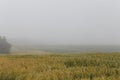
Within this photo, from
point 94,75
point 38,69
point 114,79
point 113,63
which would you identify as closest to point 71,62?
point 113,63

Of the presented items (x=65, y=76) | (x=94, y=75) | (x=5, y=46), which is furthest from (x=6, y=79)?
(x=5, y=46)

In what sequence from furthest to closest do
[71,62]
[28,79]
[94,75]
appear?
[71,62] → [94,75] → [28,79]

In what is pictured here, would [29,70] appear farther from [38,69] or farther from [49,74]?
[49,74]

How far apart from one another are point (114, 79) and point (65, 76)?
1792 millimetres

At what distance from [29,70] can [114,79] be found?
3838mm

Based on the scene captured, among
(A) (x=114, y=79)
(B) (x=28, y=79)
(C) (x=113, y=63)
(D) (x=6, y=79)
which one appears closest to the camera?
(A) (x=114, y=79)

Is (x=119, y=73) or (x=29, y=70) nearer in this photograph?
(x=119, y=73)

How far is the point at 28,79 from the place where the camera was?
9438 mm

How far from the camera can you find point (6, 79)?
432 inches

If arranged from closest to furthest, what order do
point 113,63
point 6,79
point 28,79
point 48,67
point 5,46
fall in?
1. point 28,79
2. point 6,79
3. point 48,67
4. point 113,63
5. point 5,46

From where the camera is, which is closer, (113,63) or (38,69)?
(38,69)

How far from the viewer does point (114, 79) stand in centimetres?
869

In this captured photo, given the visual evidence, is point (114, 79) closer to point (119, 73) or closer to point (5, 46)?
point (119, 73)

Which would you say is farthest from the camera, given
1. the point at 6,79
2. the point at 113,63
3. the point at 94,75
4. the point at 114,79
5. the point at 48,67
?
the point at 113,63
